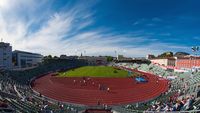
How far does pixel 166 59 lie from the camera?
94500mm

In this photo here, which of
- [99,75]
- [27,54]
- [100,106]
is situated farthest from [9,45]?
[100,106]

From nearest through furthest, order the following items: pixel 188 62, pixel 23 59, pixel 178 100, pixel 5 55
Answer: pixel 178 100
pixel 5 55
pixel 188 62
pixel 23 59

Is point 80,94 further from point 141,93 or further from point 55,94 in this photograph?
point 141,93

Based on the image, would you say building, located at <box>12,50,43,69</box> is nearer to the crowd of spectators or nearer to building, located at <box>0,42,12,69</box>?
building, located at <box>0,42,12,69</box>

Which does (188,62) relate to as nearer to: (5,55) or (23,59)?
(5,55)

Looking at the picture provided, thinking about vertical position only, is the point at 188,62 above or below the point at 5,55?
below

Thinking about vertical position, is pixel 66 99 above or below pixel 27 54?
below

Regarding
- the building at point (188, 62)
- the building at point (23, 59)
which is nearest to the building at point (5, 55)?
the building at point (23, 59)

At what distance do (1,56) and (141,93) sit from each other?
46029mm

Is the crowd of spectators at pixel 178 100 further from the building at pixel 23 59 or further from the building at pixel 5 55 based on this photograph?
the building at pixel 23 59

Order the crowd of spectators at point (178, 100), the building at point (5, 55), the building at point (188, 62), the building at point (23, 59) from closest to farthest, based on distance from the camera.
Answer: the crowd of spectators at point (178, 100), the building at point (5, 55), the building at point (188, 62), the building at point (23, 59)

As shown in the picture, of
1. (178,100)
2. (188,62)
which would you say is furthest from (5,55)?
(188,62)

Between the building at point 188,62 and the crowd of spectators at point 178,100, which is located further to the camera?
the building at point 188,62

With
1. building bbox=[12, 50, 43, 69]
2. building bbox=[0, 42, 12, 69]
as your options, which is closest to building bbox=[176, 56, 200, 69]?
building bbox=[12, 50, 43, 69]
